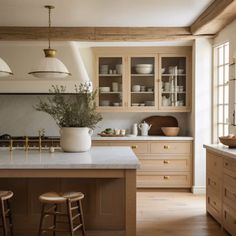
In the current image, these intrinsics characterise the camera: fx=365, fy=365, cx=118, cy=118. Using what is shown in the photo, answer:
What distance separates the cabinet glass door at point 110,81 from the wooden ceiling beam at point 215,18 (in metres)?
1.41

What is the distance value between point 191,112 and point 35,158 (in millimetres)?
3371

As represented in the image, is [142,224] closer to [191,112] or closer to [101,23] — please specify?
[191,112]

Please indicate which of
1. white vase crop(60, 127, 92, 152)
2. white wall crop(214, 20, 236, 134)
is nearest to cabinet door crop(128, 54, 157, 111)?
white wall crop(214, 20, 236, 134)

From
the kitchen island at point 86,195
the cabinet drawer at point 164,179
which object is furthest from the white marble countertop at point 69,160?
the cabinet drawer at point 164,179

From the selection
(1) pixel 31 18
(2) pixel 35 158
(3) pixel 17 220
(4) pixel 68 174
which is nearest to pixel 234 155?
(4) pixel 68 174

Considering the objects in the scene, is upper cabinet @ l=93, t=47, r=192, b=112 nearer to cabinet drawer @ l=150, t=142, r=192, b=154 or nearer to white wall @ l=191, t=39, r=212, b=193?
white wall @ l=191, t=39, r=212, b=193

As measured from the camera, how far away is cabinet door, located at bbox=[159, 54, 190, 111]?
6062mm

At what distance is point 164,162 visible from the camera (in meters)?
5.80

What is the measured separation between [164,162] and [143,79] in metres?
1.44

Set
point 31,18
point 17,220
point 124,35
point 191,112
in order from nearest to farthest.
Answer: point 17,220 < point 31,18 < point 124,35 < point 191,112

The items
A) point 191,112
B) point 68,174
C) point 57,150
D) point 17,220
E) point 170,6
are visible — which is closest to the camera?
point 68,174

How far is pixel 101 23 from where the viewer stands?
5.25 meters

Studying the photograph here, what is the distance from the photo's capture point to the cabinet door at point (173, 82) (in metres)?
6.06

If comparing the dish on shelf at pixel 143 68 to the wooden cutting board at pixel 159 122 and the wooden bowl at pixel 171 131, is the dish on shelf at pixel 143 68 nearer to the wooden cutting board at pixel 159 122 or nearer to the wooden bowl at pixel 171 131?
the wooden cutting board at pixel 159 122
